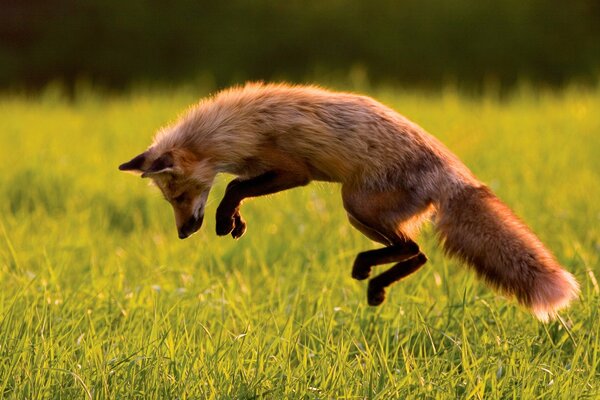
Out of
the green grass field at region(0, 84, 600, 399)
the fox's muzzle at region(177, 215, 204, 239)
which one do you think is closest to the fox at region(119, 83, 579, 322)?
the fox's muzzle at region(177, 215, 204, 239)

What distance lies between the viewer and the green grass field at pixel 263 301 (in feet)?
13.5

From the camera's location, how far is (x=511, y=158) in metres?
9.77

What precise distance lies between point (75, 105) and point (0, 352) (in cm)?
1050

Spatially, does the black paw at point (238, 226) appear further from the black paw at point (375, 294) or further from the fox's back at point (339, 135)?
the black paw at point (375, 294)

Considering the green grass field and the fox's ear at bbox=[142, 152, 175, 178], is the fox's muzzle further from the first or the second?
the green grass field

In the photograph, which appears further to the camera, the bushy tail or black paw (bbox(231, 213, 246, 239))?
black paw (bbox(231, 213, 246, 239))

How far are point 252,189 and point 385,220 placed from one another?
0.55m

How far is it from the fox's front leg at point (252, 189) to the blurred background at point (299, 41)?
41.4ft

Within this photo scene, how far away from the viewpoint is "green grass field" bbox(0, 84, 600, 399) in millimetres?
4113

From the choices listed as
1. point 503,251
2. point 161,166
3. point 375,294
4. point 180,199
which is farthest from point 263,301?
point 503,251

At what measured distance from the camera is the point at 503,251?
12.5 feet

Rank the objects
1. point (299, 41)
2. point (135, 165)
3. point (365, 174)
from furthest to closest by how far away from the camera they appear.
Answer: point (299, 41), point (135, 165), point (365, 174)

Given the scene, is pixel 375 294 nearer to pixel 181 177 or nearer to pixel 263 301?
pixel 181 177

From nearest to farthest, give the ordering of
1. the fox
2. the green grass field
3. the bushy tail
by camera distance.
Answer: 1. the bushy tail
2. the fox
3. the green grass field
